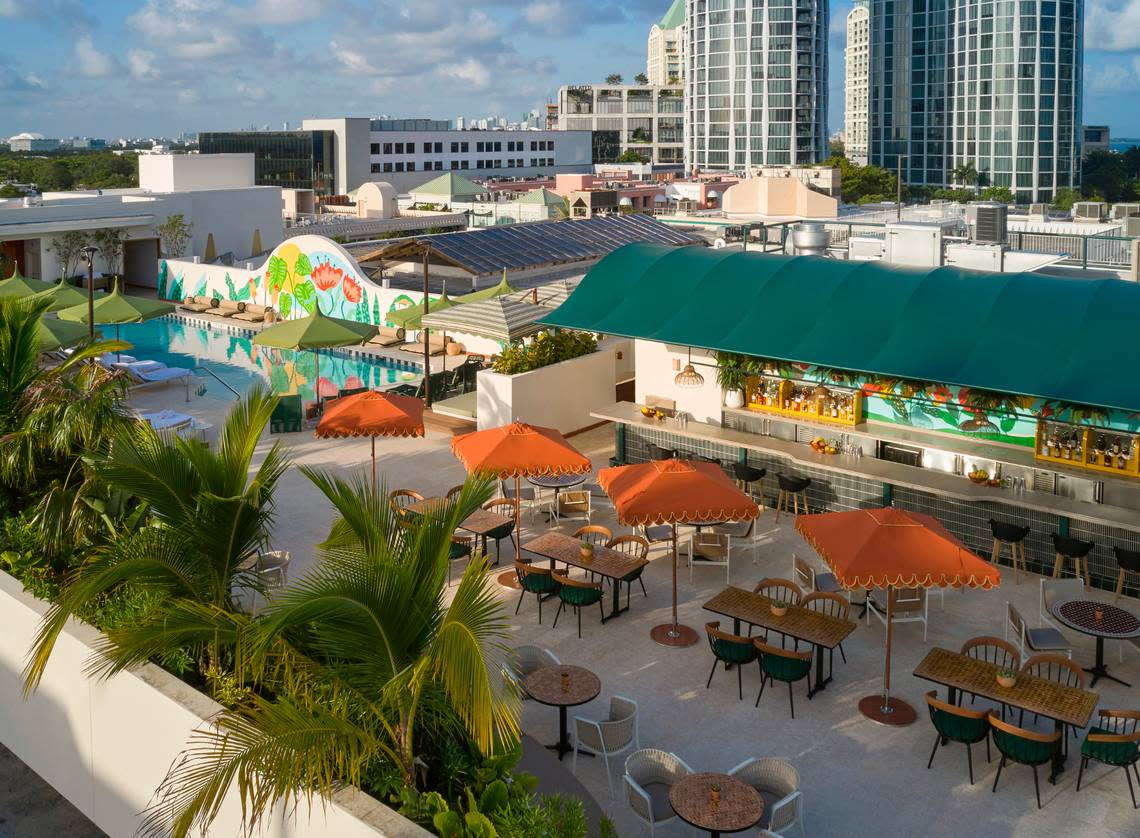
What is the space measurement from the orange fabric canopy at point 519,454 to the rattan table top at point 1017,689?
482cm

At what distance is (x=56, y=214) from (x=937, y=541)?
124 ft

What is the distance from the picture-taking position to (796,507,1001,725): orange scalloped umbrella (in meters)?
9.86

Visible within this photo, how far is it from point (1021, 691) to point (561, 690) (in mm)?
3833

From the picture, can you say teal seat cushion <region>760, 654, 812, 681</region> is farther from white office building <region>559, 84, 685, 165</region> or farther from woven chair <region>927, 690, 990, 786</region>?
white office building <region>559, 84, 685, 165</region>

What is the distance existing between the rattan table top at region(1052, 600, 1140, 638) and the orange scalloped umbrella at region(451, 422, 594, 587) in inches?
210

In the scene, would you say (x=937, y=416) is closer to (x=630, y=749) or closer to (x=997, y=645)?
(x=997, y=645)

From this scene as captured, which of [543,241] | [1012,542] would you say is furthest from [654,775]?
[543,241]

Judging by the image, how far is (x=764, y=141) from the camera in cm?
13100

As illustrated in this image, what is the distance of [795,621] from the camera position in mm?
10867

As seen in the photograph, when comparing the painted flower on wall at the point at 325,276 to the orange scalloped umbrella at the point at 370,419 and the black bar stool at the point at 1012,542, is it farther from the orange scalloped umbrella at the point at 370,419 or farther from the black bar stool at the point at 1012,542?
the black bar stool at the point at 1012,542

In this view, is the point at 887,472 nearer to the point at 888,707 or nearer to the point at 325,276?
the point at 888,707

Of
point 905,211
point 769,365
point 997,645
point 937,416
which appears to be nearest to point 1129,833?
point 997,645

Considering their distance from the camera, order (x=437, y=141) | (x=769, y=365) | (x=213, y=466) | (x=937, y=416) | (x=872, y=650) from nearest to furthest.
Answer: (x=213, y=466) → (x=872, y=650) → (x=937, y=416) → (x=769, y=365) → (x=437, y=141)

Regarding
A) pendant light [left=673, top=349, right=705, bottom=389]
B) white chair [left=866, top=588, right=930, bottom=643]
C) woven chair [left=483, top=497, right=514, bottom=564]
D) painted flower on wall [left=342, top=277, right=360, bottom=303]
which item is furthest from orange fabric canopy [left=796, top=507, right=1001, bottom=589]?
painted flower on wall [left=342, top=277, right=360, bottom=303]
